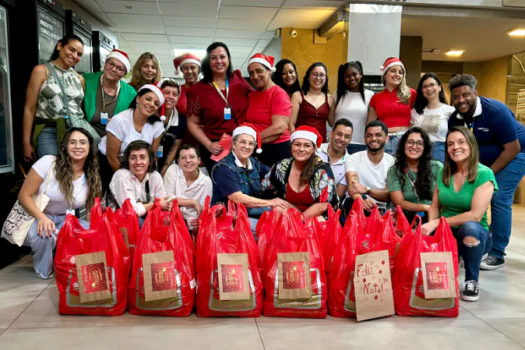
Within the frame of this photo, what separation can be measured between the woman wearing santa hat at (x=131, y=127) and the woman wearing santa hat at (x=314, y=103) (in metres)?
1.08

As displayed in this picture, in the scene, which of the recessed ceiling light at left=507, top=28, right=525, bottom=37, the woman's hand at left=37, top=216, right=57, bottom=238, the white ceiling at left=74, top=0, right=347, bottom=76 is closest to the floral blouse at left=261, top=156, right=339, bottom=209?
the woman's hand at left=37, top=216, right=57, bottom=238

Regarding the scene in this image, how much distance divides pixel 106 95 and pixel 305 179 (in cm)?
167

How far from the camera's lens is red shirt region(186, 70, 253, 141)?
329 centimetres

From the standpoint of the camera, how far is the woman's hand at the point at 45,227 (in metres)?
2.76

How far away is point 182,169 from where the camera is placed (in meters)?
3.22

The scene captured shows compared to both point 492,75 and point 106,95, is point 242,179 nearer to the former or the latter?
point 106,95

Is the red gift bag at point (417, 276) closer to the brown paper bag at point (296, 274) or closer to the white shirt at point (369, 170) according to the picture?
the brown paper bag at point (296, 274)

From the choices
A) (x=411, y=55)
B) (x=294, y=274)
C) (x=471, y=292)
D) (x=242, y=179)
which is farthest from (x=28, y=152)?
(x=411, y=55)

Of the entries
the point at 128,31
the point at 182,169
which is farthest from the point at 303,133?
the point at 128,31

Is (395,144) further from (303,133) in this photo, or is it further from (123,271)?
(123,271)

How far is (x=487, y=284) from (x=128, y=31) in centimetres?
643

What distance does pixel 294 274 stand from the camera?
2150 mm

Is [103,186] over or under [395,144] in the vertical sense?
under

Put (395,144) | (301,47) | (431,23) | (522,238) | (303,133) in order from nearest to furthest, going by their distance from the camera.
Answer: (303,133) < (395,144) < (522,238) < (431,23) < (301,47)
